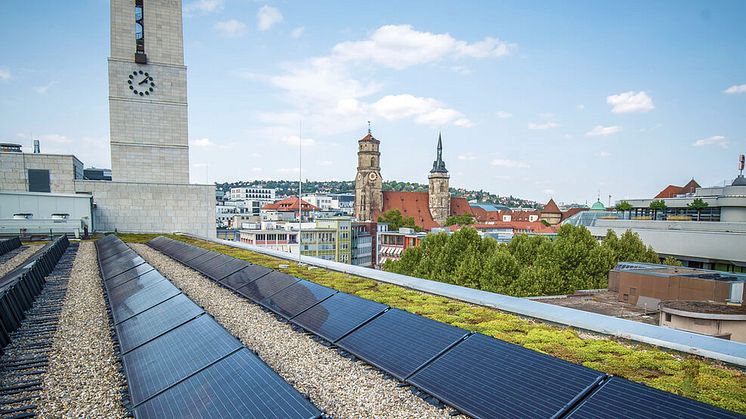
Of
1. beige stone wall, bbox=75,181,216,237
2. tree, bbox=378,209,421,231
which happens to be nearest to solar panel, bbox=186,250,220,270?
beige stone wall, bbox=75,181,216,237

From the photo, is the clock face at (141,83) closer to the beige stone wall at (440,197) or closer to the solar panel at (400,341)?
the solar panel at (400,341)

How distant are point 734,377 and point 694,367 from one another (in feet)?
2.02

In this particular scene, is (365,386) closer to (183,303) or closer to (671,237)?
(183,303)

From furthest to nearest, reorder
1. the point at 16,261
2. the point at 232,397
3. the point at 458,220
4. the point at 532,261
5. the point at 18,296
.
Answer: the point at 458,220 → the point at 532,261 → the point at 16,261 → the point at 18,296 → the point at 232,397

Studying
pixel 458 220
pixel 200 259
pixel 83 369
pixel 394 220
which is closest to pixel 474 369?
pixel 83 369

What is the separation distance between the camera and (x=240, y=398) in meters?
6.09

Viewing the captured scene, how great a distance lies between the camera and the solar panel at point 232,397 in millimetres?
5711

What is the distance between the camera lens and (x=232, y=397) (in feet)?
20.1

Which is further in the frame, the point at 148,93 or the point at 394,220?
the point at 394,220

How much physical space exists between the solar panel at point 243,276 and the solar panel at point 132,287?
2.66 m

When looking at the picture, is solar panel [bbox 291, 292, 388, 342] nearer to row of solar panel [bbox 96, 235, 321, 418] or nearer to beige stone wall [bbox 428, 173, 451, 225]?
row of solar panel [bbox 96, 235, 321, 418]

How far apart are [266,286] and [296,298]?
2.53 m

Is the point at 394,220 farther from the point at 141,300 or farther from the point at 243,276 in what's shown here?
the point at 141,300

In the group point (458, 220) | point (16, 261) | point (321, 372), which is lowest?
point (458, 220)
